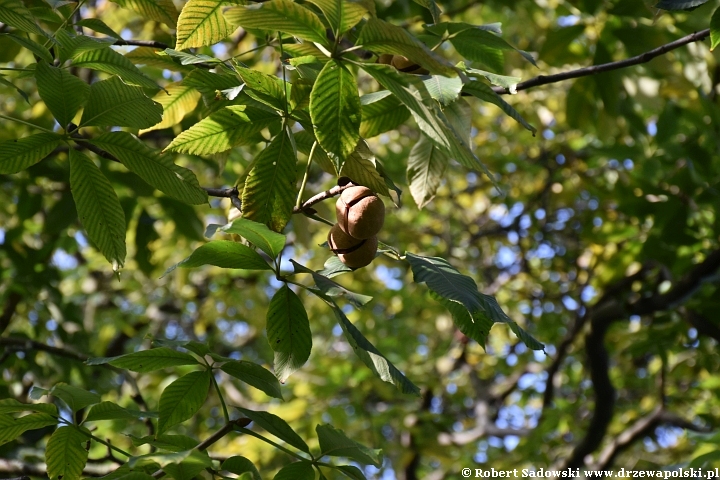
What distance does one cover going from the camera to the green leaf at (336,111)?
1.06m

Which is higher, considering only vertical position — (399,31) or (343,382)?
(399,31)

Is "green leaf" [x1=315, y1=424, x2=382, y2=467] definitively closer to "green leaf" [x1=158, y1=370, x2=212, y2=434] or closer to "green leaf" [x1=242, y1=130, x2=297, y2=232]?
"green leaf" [x1=158, y1=370, x2=212, y2=434]

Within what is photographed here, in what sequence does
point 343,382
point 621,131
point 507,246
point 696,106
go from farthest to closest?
point 507,246
point 343,382
point 621,131
point 696,106

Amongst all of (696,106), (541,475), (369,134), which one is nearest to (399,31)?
(369,134)

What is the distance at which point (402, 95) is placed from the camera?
100cm

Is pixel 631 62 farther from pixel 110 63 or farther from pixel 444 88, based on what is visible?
pixel 110 63

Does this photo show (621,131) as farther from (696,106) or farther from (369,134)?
(369,134)

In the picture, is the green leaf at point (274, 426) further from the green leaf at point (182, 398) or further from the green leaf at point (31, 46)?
the green leaf at point (31, 46)

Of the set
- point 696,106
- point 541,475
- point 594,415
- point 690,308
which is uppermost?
point 696,106

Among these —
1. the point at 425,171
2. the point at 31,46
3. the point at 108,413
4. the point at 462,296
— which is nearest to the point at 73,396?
the point at 108,413

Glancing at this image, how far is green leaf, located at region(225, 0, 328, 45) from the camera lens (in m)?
0.99

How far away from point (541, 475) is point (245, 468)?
9.98 feet

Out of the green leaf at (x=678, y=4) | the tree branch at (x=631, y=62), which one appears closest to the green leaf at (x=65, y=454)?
the tree branch at (x=631, y=62)

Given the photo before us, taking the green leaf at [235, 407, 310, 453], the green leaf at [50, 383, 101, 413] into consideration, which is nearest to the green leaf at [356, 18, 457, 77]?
the green leaf at [235, 407, 310, 453]
